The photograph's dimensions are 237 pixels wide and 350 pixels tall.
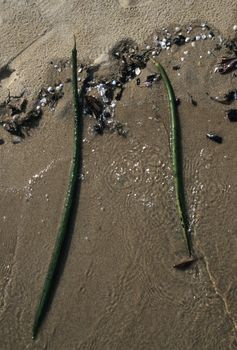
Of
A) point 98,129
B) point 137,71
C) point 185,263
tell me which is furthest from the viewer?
point 137,71

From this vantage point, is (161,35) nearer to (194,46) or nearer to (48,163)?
(194,46)

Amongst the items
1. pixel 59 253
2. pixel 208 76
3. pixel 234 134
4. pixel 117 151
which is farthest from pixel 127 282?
pixel 208 76

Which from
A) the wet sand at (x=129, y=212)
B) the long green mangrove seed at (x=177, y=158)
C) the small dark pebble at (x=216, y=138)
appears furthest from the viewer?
the small dark pebble at (x=216, y=138)

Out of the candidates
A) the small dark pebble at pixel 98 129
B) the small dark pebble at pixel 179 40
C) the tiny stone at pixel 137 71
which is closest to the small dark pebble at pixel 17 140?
the small dark pebble at pixel 98 129

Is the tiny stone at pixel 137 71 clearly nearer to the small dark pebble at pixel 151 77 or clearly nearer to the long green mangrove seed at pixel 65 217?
the small dark pebble at pixel 151 77

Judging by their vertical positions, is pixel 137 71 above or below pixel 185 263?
above

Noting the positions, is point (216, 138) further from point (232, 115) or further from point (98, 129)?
point (98, 129)

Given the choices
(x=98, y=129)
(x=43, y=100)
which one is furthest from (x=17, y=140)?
(x=98, y=129)
